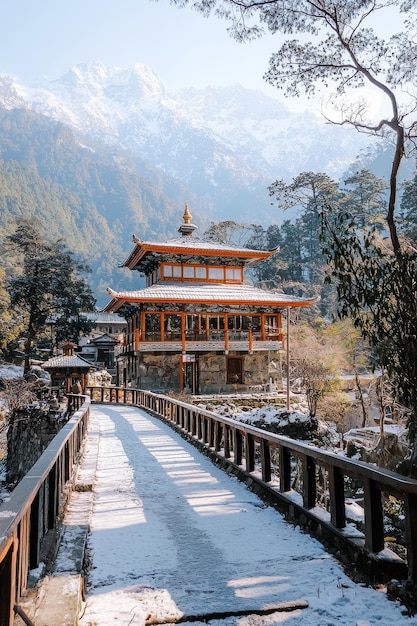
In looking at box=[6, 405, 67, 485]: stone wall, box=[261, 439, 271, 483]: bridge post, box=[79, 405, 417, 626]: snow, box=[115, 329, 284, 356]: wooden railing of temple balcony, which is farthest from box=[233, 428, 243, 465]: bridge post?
box=[115, 329, 284, 356]: wooden railing of temple balcony

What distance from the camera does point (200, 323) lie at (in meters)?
31.4

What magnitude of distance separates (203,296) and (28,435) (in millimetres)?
12363

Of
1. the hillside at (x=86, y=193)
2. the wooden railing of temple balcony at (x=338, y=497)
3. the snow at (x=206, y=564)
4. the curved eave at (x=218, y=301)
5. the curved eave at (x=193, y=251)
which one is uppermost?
the hillside at (x=86, y=193)

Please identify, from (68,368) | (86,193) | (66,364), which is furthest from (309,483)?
(86,193)

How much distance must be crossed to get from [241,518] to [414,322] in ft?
9.61

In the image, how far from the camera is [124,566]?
4297mm

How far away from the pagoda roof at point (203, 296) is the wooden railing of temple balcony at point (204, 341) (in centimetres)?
201

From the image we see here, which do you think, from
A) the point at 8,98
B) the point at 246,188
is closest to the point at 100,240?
the point at 246,188

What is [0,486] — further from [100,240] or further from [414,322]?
[100,240]

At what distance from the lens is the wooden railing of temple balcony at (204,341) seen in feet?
95.5

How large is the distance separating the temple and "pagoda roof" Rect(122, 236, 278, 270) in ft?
0.21

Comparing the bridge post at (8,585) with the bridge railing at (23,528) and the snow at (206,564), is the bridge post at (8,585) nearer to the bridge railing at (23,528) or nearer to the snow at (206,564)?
the bridge railing at (23,528)

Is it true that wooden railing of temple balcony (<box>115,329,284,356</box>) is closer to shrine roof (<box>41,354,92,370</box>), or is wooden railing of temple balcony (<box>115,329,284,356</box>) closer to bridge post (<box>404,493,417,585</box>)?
→ shrine roof (<box>41,354,92,370</box>)

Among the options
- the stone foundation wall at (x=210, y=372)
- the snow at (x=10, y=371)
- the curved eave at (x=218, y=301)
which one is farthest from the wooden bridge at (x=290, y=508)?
the snow at (x=10, y=371)
